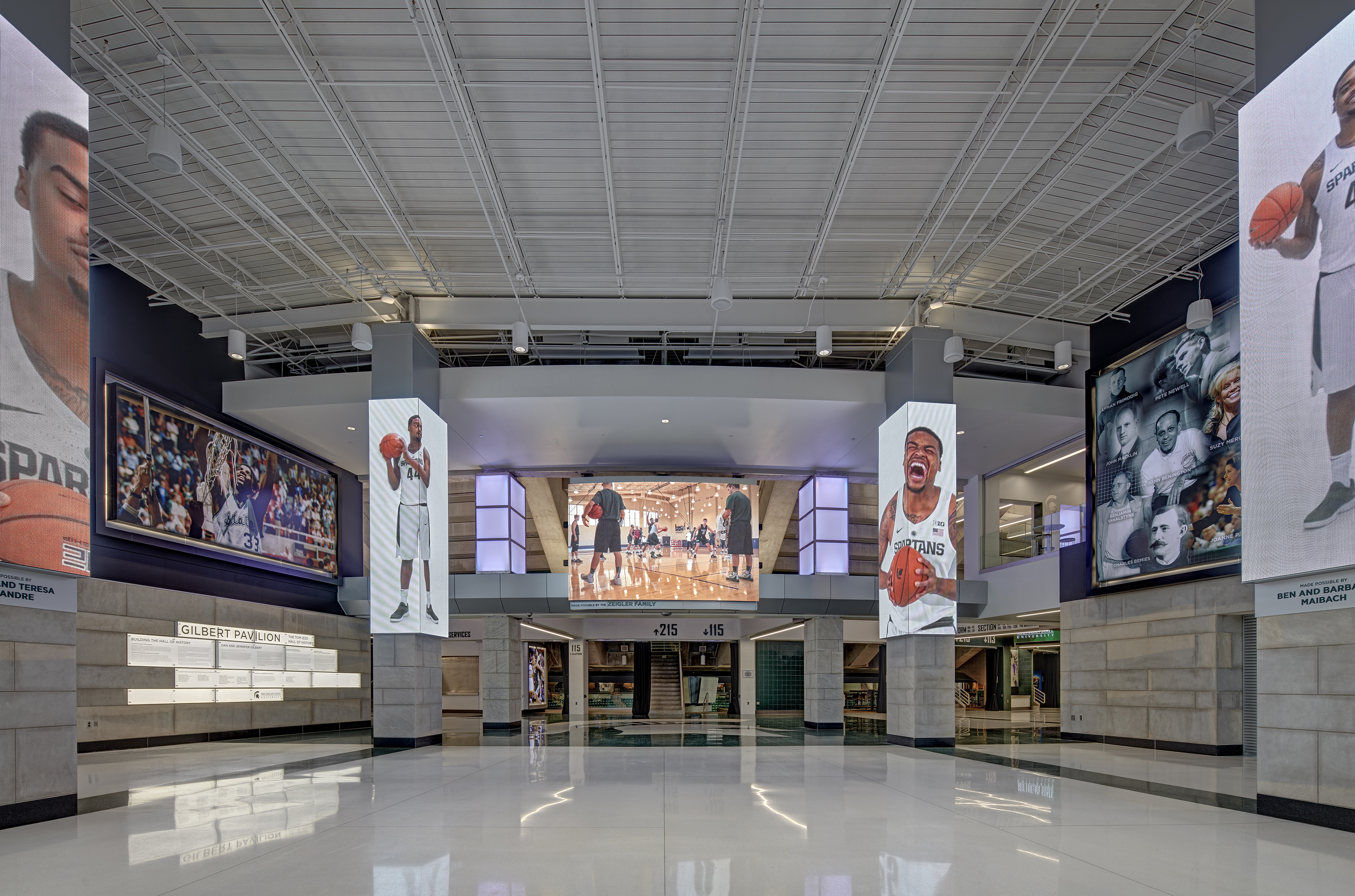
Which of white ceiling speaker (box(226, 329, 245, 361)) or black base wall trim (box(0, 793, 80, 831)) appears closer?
black base wall trim (box(0, 793, 80, 831))

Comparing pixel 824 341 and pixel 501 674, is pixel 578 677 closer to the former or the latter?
pixel 501 674

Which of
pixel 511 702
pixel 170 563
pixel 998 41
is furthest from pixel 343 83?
pixel 511 702

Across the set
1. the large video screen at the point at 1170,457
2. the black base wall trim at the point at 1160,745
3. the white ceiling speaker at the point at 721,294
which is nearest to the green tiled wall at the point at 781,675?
the black base wall trim at the point at 1160,745

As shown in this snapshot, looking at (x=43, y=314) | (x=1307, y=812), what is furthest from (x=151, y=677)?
(x=1307, y=812)

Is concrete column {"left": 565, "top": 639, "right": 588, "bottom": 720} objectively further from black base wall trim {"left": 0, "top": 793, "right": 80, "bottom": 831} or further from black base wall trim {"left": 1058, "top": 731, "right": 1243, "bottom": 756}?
black base wall trim {"left": 0, "top": 793, "right": 80, "bottom": 831}

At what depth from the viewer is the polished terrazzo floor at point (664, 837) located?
662 centimetres

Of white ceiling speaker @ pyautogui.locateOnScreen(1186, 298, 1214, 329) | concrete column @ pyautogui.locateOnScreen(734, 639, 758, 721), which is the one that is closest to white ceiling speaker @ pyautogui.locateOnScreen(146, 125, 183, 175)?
white ceiling speaker @ pyautogui.locateOnScreen(1186, 298, 1214, 329)

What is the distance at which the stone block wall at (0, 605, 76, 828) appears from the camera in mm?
9430

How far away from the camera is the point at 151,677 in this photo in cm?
2073

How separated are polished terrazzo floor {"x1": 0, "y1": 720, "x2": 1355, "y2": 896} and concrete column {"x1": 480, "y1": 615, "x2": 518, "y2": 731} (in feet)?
41.2

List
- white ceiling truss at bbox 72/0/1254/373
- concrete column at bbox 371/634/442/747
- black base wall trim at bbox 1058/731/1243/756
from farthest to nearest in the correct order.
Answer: concrete column at bbox 371/634/442/747, black base wall trim at bbox 1058/731/1243/756, white ceiling truss at bbox 72/0/1254/373

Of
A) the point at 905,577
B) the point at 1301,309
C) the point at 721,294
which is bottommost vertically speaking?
the point at 905,577

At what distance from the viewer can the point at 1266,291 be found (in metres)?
10.3

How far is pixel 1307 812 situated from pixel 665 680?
105 feet
